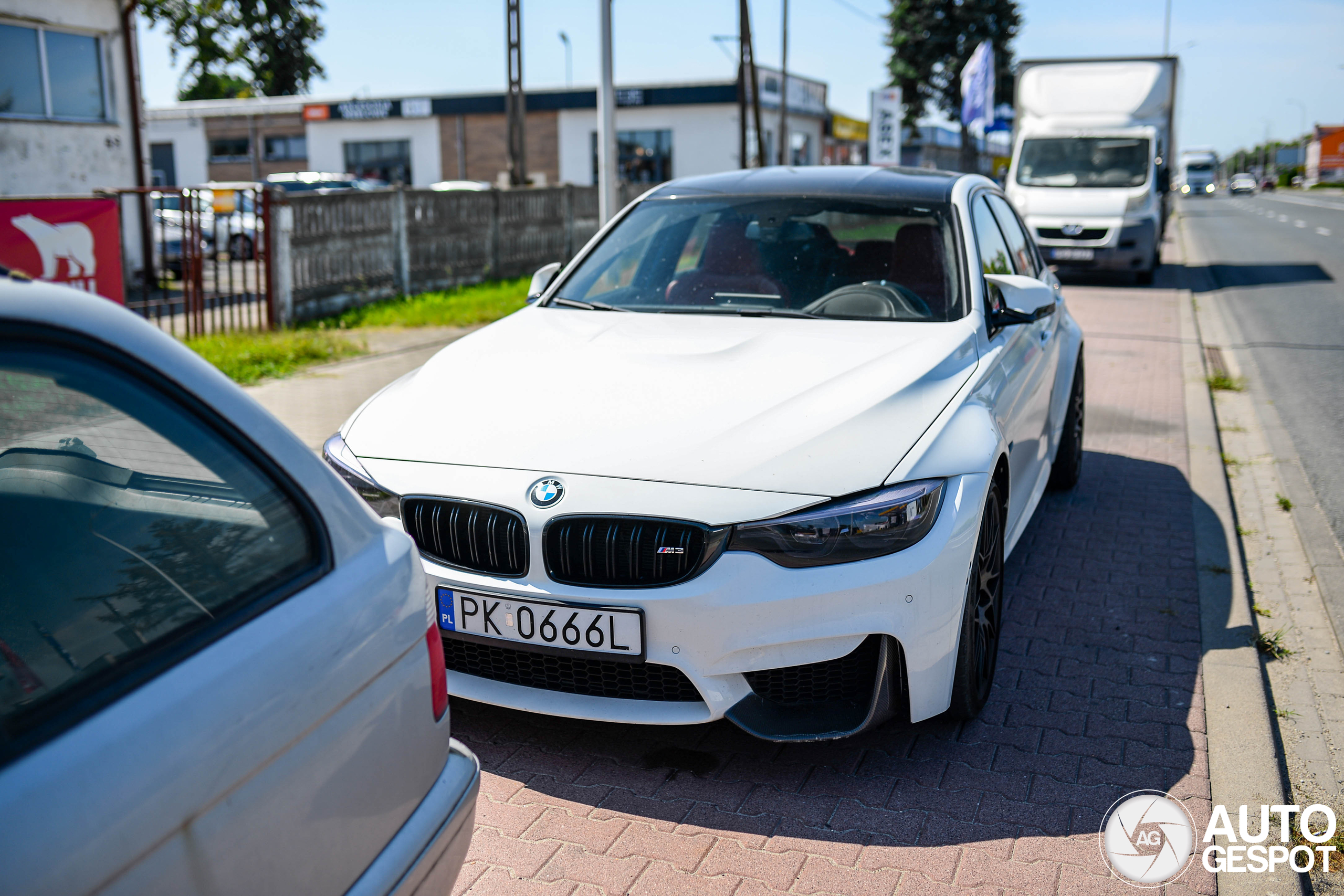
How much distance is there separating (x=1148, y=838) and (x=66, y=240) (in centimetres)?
855

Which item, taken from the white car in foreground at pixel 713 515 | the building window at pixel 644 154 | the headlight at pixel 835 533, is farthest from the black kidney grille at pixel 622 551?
the building window at pixel 644 154

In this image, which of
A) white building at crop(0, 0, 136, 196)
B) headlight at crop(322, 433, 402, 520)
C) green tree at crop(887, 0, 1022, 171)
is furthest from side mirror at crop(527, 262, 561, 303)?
green tree at crop(887, 0, 1022, 171)

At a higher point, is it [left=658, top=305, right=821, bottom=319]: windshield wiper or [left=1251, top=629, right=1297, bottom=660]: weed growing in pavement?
[left=658, top=305, right=821, bottom=319]: windshield wiper

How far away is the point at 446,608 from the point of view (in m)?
2.93

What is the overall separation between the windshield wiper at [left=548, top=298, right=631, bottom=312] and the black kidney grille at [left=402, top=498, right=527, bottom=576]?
1.60 meters

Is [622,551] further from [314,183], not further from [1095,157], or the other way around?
[314,183]

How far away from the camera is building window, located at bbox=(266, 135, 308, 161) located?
5106cm

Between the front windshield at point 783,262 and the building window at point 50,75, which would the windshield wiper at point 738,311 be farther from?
the building window at point 50,75

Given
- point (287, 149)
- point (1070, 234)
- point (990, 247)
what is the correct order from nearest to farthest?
1. point (990, 247)
2. point (1070, 234)
3. point (287, 149)

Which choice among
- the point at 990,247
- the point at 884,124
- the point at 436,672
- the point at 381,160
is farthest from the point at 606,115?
the point at 381,160

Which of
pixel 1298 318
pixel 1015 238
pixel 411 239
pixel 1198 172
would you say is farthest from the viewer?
pixel 1198 172

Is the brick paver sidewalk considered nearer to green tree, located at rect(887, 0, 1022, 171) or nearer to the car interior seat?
the car interior seat

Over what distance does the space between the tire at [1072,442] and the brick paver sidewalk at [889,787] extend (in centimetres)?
160

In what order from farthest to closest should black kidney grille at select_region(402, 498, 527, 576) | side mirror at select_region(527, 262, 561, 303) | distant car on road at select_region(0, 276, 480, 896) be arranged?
side mirror at select_region(527, 262, 561, 303) → black kidney grille at select_region(402, 498, 527, 576) → distant car on road at select_region(0, 276, 480, 896)
